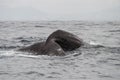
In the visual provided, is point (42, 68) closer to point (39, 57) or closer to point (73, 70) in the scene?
point (73, 70)

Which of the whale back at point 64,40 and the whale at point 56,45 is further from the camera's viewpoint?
the whale back at point 64,40

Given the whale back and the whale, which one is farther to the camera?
the whale back

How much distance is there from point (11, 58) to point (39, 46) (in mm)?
2714

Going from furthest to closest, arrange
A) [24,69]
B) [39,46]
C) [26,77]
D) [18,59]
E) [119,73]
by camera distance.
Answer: [39,46]
[18,59]
[24,69]
[119,73]
[26,77]

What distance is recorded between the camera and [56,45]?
59.0 ft

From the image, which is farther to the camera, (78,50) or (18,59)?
(78,50)

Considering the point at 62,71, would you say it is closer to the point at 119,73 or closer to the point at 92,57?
the point at 119,73

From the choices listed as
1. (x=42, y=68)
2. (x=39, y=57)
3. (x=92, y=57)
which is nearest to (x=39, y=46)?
(x=39, y=57)

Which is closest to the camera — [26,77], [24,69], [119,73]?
[26,77]

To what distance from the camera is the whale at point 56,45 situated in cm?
1783

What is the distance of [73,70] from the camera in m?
13.6

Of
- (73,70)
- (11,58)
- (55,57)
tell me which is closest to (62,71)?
(73,70)

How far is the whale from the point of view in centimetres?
1783

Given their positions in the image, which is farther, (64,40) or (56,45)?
(64,40)
